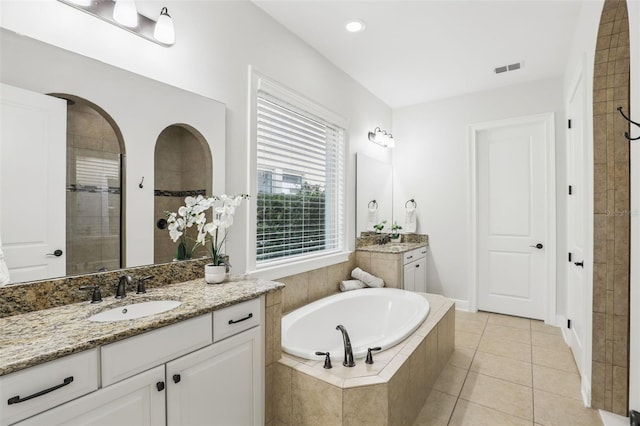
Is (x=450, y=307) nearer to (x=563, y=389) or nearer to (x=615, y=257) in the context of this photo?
(x=563, y=389)

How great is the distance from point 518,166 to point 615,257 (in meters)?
2.11

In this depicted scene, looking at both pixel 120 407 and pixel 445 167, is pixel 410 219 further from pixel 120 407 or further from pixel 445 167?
pixel 120 407

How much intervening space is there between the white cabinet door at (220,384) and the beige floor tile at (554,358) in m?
2.40

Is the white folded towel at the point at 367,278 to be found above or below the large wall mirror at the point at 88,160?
below

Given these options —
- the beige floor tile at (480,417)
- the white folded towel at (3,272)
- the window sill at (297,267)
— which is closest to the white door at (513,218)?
the window sill at (297,267)

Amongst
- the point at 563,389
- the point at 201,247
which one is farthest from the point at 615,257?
the point at 201,247

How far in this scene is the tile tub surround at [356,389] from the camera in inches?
61.7

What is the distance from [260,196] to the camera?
248 centimetres

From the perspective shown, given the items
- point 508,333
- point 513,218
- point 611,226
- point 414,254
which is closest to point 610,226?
point 611,226

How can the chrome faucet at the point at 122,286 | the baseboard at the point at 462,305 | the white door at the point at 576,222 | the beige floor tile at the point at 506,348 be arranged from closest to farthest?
the chrome faucet at the point at 122,286
the white door at the point at 576,222
the beige floor tile at the point at 506,348
the baseboard at the point at 462,305

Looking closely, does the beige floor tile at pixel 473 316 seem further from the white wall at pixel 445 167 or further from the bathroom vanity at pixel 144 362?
the bathroom vanity at pixel 144 362

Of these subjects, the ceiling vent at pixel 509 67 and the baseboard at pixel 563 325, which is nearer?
the baseboard at pixel 563 325

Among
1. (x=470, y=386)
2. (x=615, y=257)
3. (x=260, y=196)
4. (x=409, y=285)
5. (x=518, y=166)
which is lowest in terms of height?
(x=470, y=386)

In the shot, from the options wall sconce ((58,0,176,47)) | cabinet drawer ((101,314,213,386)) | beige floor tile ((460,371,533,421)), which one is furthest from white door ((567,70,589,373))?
wall sconce ((58,0,176,47))
